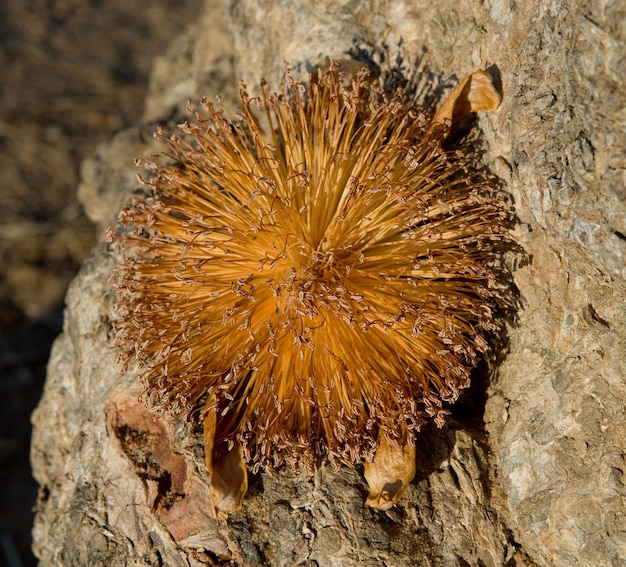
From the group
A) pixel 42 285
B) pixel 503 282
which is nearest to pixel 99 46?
pixel 42 285

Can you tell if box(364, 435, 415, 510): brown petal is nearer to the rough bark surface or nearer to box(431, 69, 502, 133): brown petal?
the rough bark surface

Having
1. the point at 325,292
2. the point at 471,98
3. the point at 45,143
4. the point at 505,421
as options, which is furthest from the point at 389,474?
the point at 45,143

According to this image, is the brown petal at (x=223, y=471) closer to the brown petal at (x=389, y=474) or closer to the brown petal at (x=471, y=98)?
the brown petal at (x=389, y=474)

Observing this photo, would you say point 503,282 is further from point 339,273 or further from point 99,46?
point 99,46

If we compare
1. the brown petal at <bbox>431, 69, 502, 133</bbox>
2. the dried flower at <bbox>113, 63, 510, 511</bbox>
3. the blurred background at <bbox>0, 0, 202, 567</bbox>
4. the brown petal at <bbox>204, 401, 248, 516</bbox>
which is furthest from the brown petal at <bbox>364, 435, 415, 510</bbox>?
the blurred background at <bbox>0, 0, 202, 567</bbox>

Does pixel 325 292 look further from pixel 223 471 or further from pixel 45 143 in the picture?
pixel 45 143

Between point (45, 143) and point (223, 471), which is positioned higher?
point (45, 143)

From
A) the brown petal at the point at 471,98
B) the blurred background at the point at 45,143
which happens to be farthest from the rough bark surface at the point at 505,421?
the blurred background at the point at 45,143

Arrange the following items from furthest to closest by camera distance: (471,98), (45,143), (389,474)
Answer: (45,143)
(471,98)
(389,474)
